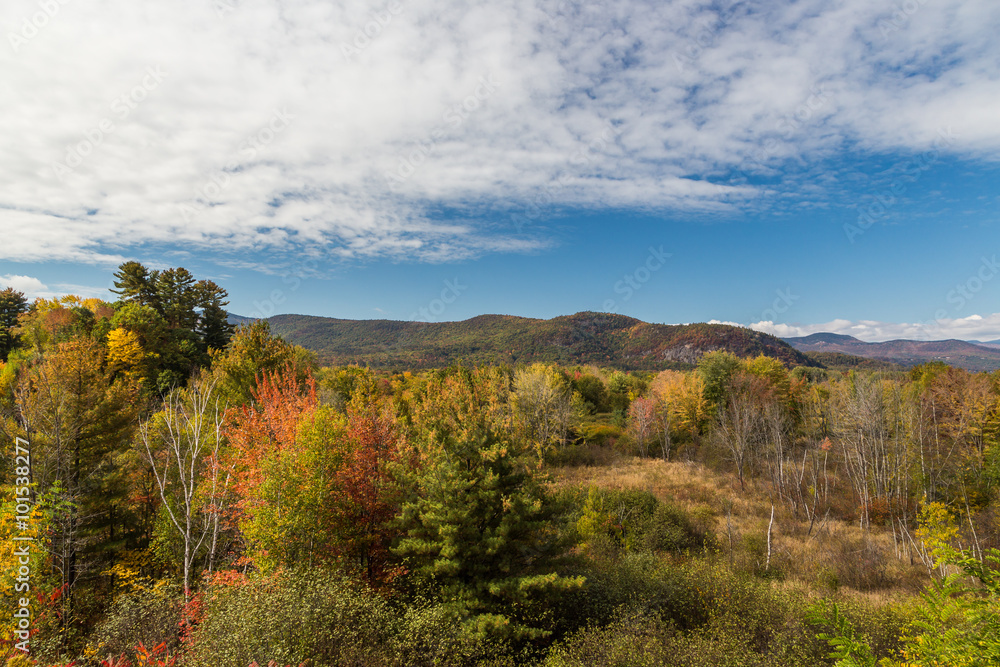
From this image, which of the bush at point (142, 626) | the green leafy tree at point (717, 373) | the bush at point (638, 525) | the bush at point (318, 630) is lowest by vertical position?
the bush at point (638, 525)

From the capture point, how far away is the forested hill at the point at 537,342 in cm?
12491

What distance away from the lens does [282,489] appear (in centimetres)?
1241

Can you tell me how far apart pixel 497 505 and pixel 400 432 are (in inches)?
216

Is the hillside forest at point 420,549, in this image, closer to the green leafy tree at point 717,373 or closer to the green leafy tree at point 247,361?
the green leafy tree at point 247,361

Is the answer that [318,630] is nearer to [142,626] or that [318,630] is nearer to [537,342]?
[142,626]

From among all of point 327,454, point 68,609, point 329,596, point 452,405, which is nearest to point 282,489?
point 327,454

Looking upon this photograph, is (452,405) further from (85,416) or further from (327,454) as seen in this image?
(85,416)

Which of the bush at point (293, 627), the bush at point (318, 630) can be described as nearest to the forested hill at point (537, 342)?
the bush at point (318, 630)

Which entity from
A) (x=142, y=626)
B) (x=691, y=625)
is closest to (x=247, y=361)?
(x=142, y=626)
